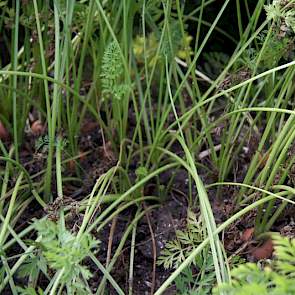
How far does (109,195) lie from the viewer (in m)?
1.26

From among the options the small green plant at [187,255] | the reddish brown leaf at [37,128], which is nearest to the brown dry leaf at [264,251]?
the small green plant at [187,255]

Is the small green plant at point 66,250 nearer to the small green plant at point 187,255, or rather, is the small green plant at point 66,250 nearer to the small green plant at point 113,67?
the small green plant at point 187,255

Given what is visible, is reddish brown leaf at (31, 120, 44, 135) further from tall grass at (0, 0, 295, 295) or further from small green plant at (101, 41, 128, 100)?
small green plant at (101, 41, 128, 100)

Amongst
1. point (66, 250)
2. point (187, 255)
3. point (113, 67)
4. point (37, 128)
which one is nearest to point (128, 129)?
point (37, 128)

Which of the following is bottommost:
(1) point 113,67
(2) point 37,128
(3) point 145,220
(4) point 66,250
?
(3) point 145,220

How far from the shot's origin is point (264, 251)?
1.24 m

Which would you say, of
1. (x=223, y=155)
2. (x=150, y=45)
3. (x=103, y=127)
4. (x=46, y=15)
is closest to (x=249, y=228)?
(x=223, y=155)

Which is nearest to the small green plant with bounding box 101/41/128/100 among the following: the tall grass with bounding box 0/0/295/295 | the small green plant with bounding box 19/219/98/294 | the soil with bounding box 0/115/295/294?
the tall grass with bounding box 0/0/295/295

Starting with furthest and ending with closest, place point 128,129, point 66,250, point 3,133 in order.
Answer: point 128,129 → point 3,133 → point 66,250

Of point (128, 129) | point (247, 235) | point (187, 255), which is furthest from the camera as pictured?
point (128, 129)

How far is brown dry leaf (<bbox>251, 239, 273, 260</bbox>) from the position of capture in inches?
48.7

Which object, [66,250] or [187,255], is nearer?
[66,250]

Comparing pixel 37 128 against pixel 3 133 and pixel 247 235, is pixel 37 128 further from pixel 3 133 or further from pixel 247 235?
pixel 247 235

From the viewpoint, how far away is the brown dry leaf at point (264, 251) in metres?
1.24
